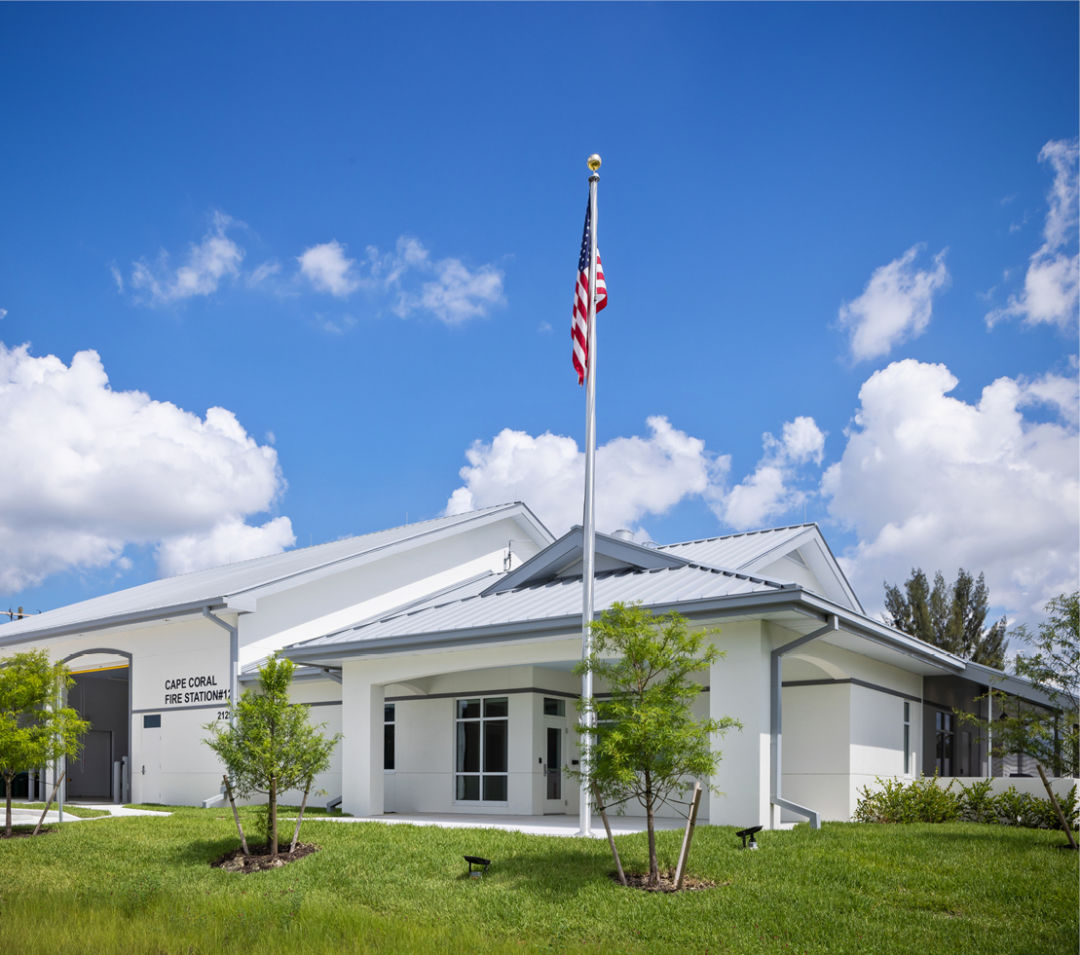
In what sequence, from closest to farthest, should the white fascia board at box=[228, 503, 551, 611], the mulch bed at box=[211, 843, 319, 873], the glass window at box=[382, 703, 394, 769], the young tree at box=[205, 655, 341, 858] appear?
1. the mulch bed at box=[211, 843, 319, 873]
2. the young tree at box=[205, 655, 341, 858]
3. the white fascia board at box=[228, 503, 551, 611]
4. the glass window at box=[382, 703, 394, 769]

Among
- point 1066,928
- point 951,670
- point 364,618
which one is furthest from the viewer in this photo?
point 364,618

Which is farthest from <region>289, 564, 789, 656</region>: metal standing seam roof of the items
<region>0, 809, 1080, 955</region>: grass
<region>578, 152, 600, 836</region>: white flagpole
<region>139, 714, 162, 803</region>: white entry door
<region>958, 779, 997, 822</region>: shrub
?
<region>139, 714, 162, 803</region>: white entry door

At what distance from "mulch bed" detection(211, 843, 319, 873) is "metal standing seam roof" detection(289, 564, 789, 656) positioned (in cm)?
478

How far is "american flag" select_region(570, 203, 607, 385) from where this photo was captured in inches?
652

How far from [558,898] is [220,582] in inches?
752

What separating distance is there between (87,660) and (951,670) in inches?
890

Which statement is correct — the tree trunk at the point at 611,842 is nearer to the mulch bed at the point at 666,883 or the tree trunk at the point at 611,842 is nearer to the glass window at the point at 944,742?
the mulch bed at the point at 666,883

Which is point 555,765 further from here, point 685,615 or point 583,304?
point 583,304

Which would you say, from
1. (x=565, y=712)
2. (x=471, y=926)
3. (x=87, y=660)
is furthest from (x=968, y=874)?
(x=87, y=660)

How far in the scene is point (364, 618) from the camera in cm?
2689

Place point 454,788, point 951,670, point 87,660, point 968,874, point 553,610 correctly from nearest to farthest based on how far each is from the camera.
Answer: point 968,874, point 553,610, point 951,670, point 454,788, point 87,660

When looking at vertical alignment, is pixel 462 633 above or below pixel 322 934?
above

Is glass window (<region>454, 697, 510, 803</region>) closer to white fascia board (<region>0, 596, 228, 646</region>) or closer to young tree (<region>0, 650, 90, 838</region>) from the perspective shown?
white fascia board (<region>0, 596, 228, 646</region>)

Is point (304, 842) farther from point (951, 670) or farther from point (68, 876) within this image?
point (951, 670)
